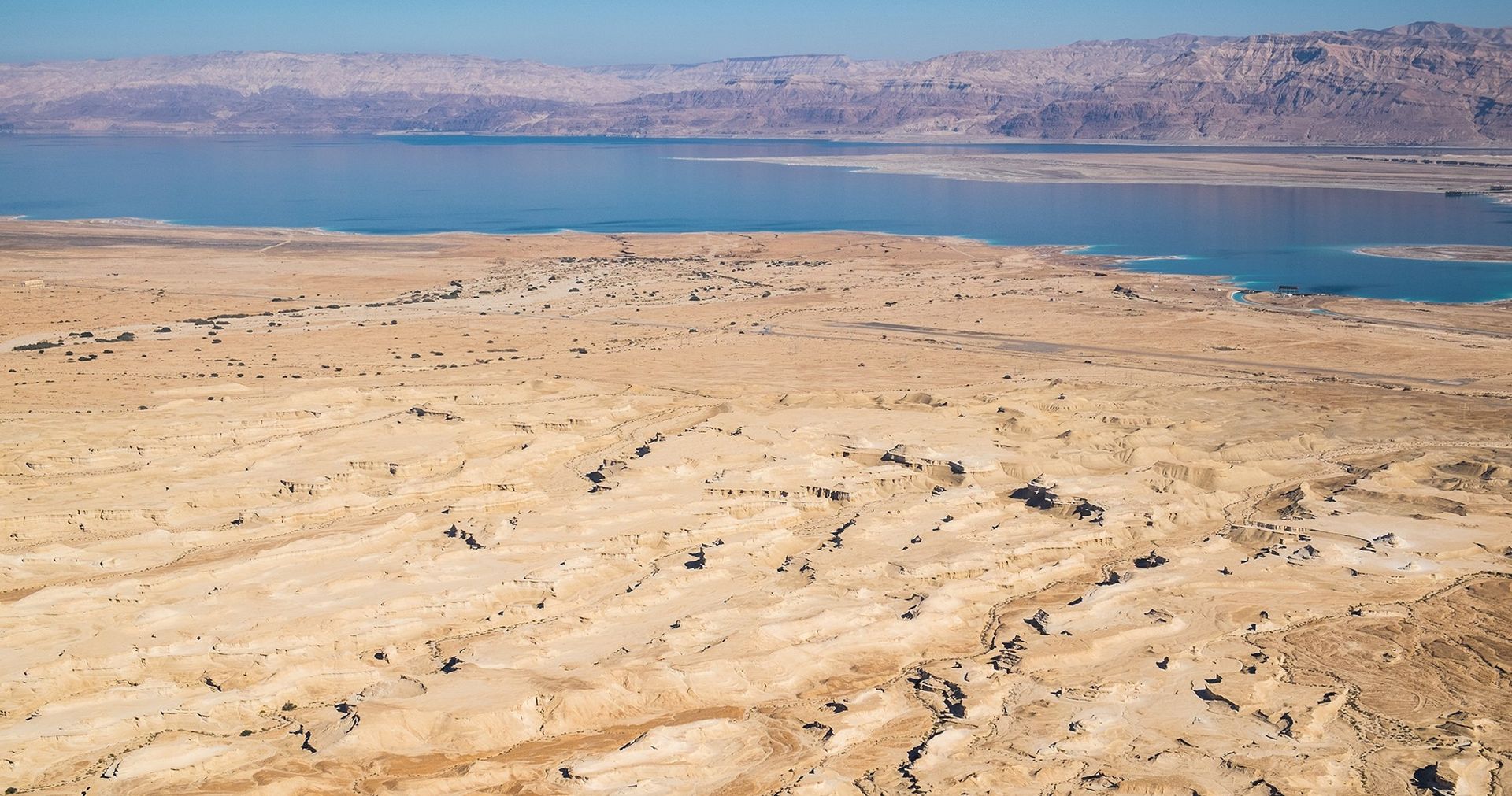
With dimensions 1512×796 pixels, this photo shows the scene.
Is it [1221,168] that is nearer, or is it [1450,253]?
[1450,253]

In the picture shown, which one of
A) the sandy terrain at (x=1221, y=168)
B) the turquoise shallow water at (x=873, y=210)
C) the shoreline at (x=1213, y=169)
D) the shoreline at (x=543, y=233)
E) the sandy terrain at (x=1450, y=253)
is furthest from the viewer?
the sandy terrain at (x=1221, y=168)

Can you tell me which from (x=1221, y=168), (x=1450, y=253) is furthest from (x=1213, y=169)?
(x=1450, y=253)

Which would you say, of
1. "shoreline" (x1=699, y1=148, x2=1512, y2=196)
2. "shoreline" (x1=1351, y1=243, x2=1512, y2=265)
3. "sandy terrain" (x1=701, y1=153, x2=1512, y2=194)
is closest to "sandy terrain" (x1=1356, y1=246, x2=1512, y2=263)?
"shoreline" (x1=1351, y1=243, x2=1512, y2=265)

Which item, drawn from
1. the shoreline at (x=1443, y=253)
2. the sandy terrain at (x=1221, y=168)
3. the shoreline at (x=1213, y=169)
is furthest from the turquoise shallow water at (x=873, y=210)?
the sandy terrain at (x=1221, y=168)

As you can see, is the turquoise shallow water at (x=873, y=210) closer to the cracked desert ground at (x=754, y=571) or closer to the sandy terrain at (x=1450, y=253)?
the sandy terrain at (x=1450, y=253)

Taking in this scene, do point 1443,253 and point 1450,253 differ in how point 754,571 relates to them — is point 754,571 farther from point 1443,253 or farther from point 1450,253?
point 1450,253

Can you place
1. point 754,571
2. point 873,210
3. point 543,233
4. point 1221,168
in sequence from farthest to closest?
point 1221,168 → point 873,210 → point 543,233 → point 754,571

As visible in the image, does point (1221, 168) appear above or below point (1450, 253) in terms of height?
above
